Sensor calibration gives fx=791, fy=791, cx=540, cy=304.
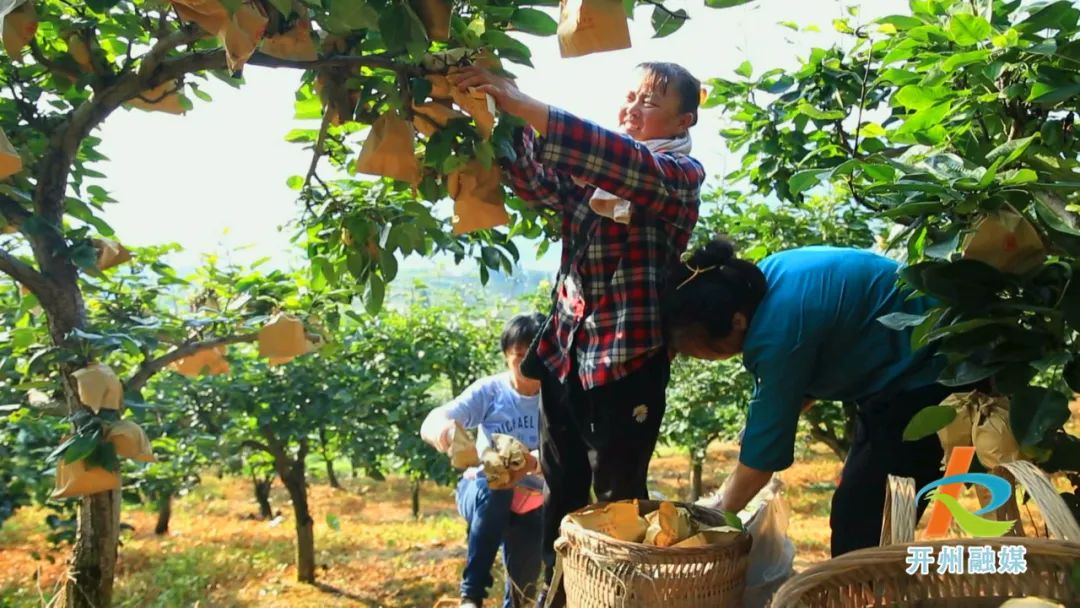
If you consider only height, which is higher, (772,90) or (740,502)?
(772,90)

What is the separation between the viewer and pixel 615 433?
1523 mm

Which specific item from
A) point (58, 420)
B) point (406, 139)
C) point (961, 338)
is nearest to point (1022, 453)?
point (961, 338)

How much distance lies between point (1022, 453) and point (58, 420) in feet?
8.71

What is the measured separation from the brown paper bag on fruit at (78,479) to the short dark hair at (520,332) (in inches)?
45.4

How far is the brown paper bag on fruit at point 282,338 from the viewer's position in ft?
6.55

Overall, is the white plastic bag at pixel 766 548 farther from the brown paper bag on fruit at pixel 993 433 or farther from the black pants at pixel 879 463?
the brown paper bag on fruit at pixel 993 433

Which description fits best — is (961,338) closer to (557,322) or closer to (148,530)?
(557,322)

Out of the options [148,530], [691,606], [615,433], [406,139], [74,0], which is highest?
[74,0]

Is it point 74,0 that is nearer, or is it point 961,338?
point 961,338

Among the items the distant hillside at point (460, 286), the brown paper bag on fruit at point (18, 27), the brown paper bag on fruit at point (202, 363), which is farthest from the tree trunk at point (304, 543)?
the brown paper bag on fruit at point (18, 27)

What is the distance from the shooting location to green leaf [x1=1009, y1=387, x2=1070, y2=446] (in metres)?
1.04

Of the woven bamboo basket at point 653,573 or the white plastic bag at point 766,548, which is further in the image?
the white plastic bag at point 766,548

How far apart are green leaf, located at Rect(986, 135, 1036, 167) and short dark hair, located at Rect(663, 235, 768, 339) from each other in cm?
46

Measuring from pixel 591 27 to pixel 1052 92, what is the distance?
67 cm
